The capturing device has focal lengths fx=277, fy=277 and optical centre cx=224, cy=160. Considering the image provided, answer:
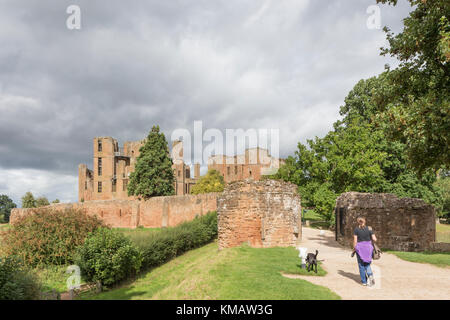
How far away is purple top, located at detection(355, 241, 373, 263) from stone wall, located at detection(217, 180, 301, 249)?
6067 millimetres

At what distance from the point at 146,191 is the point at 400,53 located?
31.8 m

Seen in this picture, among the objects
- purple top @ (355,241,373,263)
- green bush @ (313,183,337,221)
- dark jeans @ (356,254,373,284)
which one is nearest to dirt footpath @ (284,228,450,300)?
dark jeans @ (356,254,373,284)

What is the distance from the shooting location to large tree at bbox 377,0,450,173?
29.1ft

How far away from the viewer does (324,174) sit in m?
24.2

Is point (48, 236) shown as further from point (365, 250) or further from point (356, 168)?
point (356, 168)

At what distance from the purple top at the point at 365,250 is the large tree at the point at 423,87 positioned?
14.5 feet

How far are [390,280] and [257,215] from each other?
6264 millimetres

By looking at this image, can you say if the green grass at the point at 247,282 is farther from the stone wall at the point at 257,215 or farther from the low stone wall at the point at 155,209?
the low stone wall at the point at 155,209

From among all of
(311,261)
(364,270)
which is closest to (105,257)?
(311,261)

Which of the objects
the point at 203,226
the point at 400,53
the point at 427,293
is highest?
the point at 400,53

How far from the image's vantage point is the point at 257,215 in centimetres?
1327
